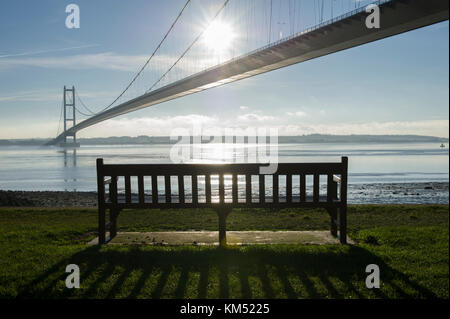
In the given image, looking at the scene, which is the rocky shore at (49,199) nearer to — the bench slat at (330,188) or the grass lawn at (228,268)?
the grass lawn at (228,268)

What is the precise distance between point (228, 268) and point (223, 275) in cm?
16

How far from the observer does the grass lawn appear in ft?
9.21

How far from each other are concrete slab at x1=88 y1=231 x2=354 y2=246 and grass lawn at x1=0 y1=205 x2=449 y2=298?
0.24 meters

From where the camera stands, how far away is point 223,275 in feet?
10.2

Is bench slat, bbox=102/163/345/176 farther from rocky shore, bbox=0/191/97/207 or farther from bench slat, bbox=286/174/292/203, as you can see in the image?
rocky shore, bbox=0/191/97/207

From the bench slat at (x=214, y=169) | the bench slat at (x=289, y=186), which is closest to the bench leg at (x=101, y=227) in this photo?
the bench slat at (x=214, y=169)

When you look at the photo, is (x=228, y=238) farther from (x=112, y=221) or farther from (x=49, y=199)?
(x=49, y=199)

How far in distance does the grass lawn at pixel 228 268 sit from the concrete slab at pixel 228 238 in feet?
0.80

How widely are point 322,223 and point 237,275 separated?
3272 mm

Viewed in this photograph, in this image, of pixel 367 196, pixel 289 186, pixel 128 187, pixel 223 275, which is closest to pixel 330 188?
pixel 289 186

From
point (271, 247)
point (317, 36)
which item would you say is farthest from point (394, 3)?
point (271, 247)

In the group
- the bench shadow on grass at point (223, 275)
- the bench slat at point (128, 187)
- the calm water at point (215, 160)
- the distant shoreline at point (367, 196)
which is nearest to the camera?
the bench shadow on grass at point (223, 275)

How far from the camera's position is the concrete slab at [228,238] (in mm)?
4043
